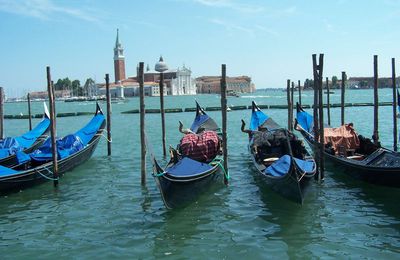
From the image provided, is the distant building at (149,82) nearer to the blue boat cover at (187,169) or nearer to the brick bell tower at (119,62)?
the brick bell tower at (119,62)

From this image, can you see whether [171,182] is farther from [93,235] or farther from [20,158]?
[20,158]

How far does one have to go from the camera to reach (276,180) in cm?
632

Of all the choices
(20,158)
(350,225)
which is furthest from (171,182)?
(20,158)

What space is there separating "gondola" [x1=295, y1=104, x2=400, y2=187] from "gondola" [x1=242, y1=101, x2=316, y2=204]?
2.26 ft

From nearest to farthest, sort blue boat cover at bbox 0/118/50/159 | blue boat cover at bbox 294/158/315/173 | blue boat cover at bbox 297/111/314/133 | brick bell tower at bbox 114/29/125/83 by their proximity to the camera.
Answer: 1. blue boat cover at bbox 294/158/315/173
2. blue boat cover at bbox 0/118/50/159
3. blue boat cover at bbox 297/111/314/133
4. brick bell tower at bbox 114/29/125/83

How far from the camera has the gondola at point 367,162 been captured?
21.8 feet

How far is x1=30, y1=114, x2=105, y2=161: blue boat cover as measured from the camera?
8.58 metres

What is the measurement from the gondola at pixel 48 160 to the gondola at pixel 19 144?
360mm

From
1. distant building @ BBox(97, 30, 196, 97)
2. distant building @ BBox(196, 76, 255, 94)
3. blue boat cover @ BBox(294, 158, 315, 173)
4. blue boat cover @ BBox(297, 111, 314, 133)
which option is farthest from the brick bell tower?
blue boat cover @ BBox(294, 158, 315, 173)

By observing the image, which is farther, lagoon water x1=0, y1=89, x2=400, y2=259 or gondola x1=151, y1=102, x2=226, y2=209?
gondola x1=151, y1=102, x2=226, y2=209

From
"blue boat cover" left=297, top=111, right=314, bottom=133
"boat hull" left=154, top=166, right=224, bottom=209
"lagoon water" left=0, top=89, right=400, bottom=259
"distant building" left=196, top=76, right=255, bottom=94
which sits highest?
"distant building" left=196, top=76, right=255, bottom=94

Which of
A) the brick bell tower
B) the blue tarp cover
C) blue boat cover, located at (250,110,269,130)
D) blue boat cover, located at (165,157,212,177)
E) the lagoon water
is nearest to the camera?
the lagoon water

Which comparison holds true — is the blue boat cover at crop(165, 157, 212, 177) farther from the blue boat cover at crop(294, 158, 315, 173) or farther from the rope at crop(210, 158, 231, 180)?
the blue boat cover at crop(294, 158, 315, 173)

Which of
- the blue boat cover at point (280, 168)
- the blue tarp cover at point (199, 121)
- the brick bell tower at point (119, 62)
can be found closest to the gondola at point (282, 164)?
the blue boat cover at point (280, 168)
